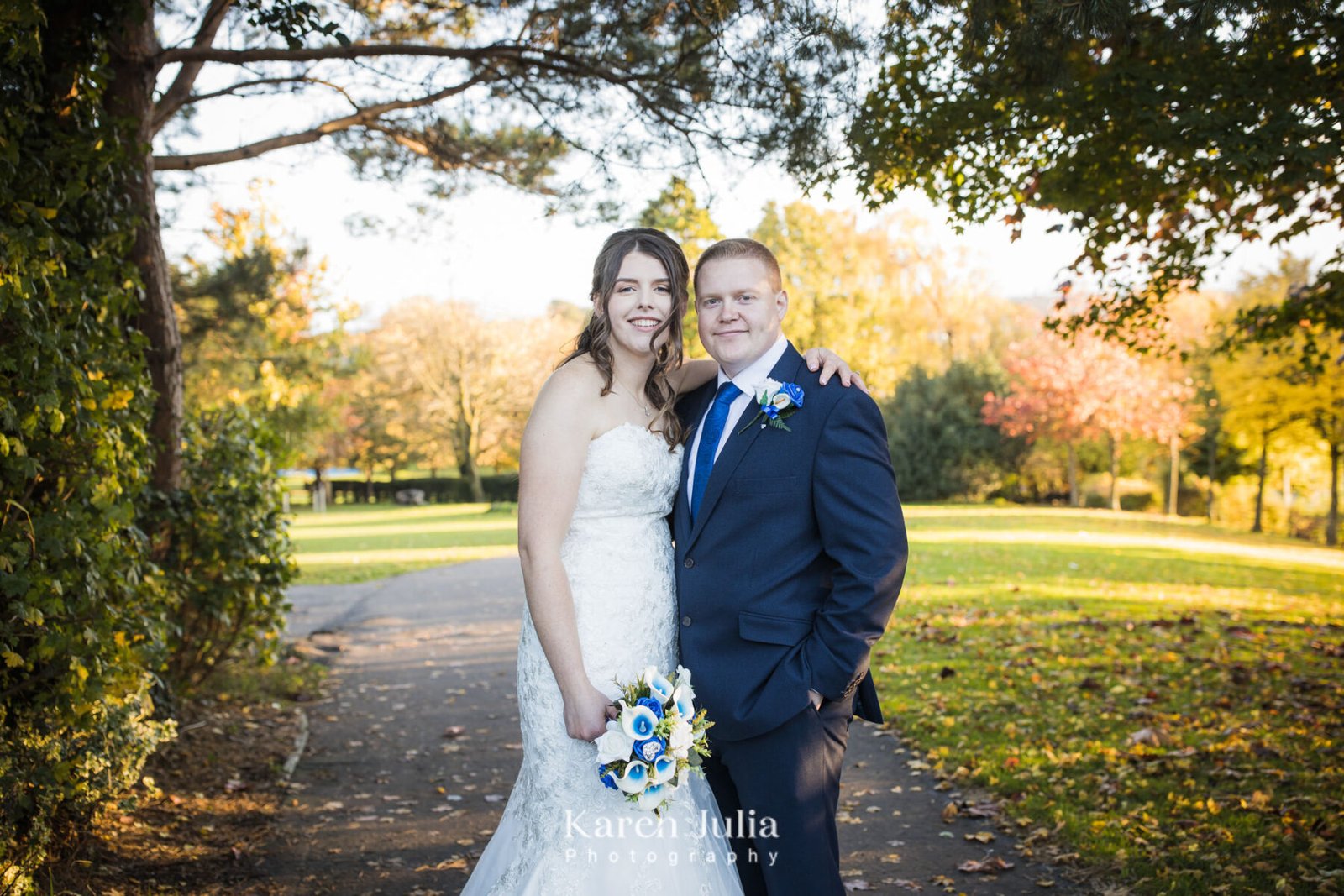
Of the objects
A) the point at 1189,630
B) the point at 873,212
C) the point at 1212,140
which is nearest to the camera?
the point at 1212,140

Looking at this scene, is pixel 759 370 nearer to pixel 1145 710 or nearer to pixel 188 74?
pixel 1145 710

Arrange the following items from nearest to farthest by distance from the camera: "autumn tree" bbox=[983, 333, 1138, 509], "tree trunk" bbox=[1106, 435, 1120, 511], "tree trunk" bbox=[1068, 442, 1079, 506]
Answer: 1. "autumn tree" bbox=[983, 333, 1138, 509]
2. "tree trunk" bbox=[1106, 435, 1120, 511]
3. "tree trunk" bbox=[1068, 442, 1079, 506]

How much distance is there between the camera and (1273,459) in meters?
34.2

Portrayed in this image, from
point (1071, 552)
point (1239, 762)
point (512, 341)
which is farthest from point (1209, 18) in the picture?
point (512, 341)

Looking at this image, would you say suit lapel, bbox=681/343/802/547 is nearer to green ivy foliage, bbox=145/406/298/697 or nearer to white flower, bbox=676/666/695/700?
white flower, bbox=676/666/695/700

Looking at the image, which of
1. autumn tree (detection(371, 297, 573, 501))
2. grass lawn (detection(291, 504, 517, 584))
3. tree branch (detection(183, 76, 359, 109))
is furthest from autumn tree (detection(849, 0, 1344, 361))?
autumn tree (detection(371, 297, 573, 501))

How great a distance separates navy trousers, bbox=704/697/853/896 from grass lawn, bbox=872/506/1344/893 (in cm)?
208

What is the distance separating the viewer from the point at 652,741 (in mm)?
2740

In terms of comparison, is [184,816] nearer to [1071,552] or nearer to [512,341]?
[1071,552]

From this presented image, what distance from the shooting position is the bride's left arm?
314cm

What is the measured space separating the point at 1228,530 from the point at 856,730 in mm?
24296

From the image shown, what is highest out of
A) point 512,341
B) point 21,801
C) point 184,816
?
point 512,341

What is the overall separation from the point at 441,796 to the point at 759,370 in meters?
3.78

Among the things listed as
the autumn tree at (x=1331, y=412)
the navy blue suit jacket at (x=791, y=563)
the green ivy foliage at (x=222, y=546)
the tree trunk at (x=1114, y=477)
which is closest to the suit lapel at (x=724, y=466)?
the navy blue suit jacket at (x=791, y=563)
